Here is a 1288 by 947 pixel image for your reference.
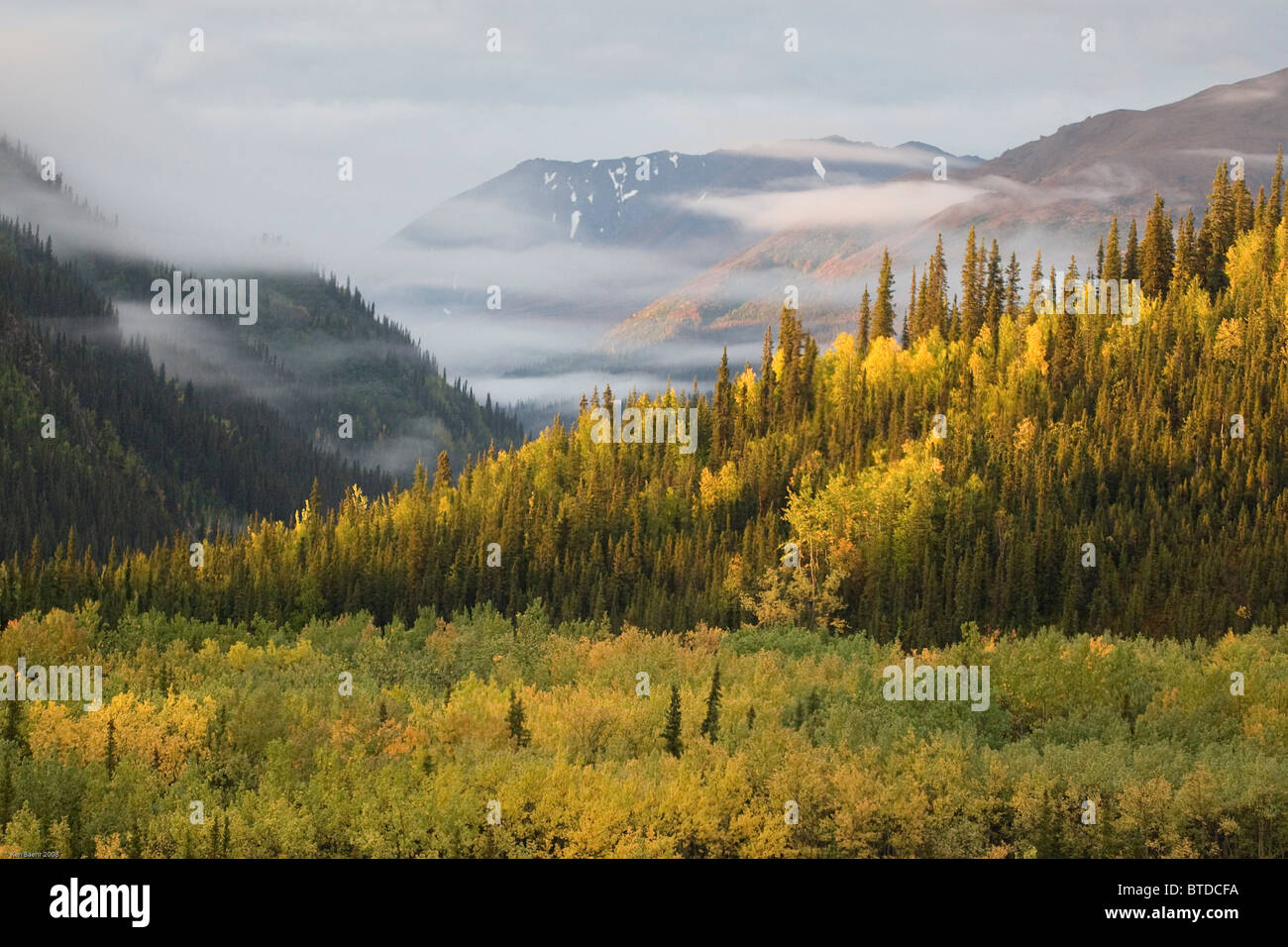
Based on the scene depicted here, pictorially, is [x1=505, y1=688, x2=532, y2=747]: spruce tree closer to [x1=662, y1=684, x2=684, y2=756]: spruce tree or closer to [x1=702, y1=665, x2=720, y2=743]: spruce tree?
[x1=662, y1=684, x2=684, y2=756]: spruce tree

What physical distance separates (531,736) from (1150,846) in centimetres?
5128

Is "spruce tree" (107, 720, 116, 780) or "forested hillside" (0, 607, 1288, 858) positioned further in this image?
"spruce tree" (107, 720, 116, 780)

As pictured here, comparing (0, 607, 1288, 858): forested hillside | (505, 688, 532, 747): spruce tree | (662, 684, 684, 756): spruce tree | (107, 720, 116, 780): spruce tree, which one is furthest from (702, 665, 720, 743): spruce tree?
(107, 720, 116, 780): spruce tree

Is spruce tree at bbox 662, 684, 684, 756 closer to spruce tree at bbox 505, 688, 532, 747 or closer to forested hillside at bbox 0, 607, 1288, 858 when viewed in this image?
forested hillside at bbox 0, 607, 1288, 858

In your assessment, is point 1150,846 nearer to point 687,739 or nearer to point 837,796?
point 837,796

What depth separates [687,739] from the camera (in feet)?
433

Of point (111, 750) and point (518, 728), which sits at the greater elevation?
point (111, 750)

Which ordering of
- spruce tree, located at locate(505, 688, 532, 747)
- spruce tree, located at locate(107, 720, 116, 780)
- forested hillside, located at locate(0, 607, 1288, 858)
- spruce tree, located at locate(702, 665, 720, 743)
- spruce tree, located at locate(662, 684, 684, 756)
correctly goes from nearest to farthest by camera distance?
forested hillside, located at locate(0, 607, 1288, 858) < spruce tree, located at locate(107, 720, 116, 780) < spruce tree, located at locate(662, 684, 684, 756) < spruce tree, located at locate(702, 665, 720, 743) < spruce tree, located at locate(505, 688, 532, 747)

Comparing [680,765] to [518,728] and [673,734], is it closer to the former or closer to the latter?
[673,734]

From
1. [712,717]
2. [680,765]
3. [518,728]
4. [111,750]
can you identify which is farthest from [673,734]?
[111,750]

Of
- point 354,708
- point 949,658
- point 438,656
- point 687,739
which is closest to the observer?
point 687,739

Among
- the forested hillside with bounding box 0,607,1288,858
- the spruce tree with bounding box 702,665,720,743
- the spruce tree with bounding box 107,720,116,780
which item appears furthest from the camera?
the spruce tree with bounding box 702,665,720,743
